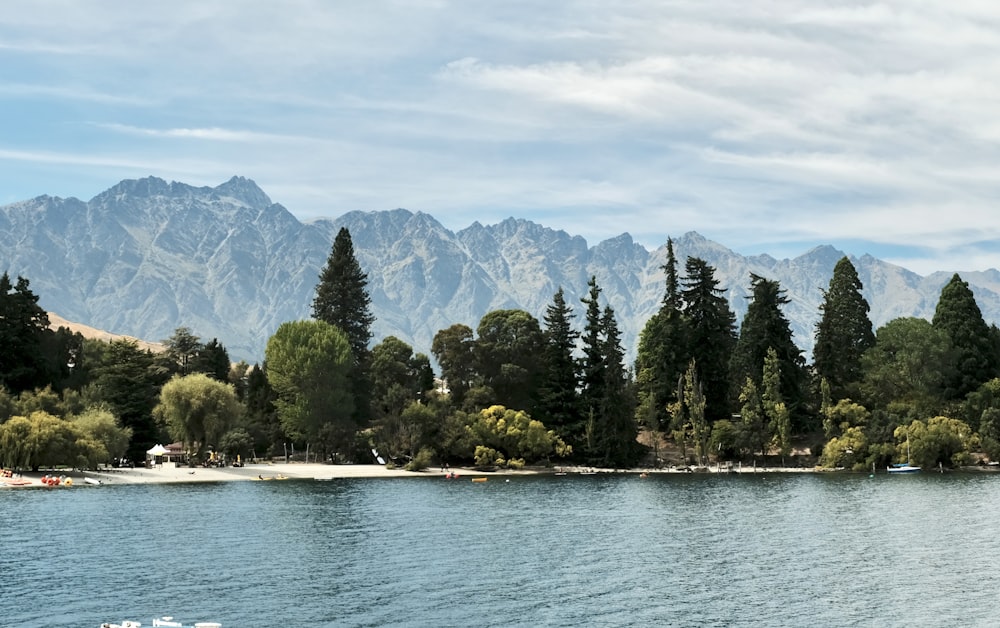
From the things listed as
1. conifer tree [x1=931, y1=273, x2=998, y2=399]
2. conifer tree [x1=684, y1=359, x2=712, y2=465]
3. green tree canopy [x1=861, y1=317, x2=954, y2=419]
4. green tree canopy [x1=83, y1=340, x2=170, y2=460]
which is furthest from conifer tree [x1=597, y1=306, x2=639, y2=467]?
green tree canopy [x1=83, y1=340, x2=170, y2=460]

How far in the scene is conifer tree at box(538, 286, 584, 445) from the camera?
145 meters

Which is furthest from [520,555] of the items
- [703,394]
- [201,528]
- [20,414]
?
[703,394]

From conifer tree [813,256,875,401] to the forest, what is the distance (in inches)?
12.5

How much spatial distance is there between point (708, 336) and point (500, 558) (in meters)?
91.3

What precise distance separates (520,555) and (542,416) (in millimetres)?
81759

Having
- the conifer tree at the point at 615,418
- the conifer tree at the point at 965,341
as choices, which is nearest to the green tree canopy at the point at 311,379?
the conifer tree at the point at 615,418

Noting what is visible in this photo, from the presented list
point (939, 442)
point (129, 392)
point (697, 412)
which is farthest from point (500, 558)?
point (939, 442)

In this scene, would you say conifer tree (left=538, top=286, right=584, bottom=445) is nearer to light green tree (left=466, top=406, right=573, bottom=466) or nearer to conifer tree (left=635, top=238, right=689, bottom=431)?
light green tree (left=466, top=406, right=573, bottom=466)

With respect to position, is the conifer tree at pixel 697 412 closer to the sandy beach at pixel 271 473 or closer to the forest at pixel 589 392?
the forest at pixel 589 392

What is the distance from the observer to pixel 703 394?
143750 mm

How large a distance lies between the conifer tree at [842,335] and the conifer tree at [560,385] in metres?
34.5

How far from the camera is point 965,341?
14275 centimetres

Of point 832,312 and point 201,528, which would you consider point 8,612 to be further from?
point 832,312

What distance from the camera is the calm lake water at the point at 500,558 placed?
158ft
